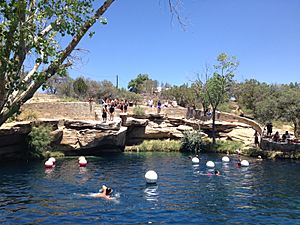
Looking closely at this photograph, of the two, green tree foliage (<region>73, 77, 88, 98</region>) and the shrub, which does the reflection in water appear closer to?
the shrub

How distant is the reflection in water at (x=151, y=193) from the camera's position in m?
18.2

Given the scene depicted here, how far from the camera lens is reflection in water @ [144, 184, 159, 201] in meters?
18.2

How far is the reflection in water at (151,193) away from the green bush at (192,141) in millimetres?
20642

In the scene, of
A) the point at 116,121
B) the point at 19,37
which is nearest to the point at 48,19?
the point at 19,37

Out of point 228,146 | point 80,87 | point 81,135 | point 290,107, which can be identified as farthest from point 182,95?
point 81,135

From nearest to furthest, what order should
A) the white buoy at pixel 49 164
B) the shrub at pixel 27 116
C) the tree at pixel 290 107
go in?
1. the white buoy at pixel 49 164
2. the shrub at pixel 27 116
3. the tree at pixel 290 107

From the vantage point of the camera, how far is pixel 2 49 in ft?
20.4

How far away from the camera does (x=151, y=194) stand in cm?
1916

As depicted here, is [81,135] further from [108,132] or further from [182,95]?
[182,95]

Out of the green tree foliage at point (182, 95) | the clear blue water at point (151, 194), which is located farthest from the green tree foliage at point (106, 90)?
the clear blue water at point (151, 194)

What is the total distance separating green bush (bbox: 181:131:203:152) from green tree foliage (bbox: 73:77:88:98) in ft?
135

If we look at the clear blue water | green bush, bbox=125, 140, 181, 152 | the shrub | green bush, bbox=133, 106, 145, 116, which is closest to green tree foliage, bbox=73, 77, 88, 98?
green bush, bbox=133, 106, 145, 116

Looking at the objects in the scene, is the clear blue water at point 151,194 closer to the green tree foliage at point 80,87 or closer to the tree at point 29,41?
the tree at point 29,41

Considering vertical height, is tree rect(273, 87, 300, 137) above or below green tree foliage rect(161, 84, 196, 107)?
below
